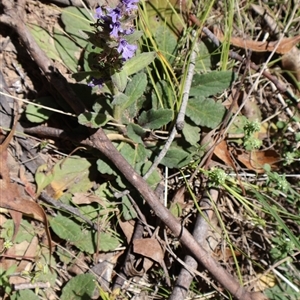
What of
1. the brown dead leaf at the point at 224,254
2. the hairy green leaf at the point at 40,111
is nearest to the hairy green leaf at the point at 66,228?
the hairy green leaf at the point at 40,111

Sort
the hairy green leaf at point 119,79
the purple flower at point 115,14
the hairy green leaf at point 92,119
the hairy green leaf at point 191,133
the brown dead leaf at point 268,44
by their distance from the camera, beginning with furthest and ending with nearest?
the brown dead leaf at point 268,44, the hairy green leaf at point 191,133, the hairy green leaf at point 92,119, the hairy green leaf at point 119,79, the purple flower at point 115,14

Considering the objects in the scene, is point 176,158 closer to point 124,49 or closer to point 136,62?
point 136,62

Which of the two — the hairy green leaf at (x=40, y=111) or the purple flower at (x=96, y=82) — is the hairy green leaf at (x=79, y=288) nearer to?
the hairy green leaf at (x=40, y=111)

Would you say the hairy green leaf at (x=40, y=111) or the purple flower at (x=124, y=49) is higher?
the purple flower at (x=124, y=49)

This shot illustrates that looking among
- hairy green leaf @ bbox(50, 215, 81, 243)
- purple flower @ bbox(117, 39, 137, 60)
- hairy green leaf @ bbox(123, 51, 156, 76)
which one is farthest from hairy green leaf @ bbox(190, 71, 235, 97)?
hairy green leaf @ bbox(50, 215, 81, 243)

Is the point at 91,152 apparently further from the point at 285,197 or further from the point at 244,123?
the point at 285,197

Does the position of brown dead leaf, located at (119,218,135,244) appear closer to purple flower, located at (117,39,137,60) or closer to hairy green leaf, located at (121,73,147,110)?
hairy green leaf, located at (121,73,147,110)

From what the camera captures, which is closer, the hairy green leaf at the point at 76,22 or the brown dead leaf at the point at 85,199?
the brown dead leaf at the point at 85,199
